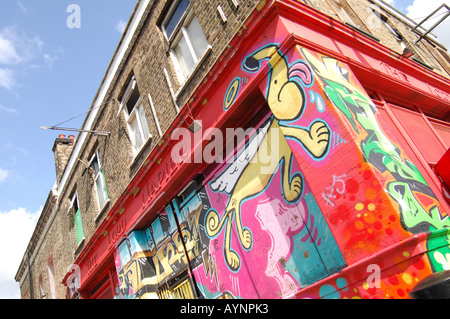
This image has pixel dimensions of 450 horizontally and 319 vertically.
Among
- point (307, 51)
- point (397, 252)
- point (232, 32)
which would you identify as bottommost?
point (397, 252)

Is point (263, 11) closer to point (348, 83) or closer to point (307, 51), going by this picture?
point (307, 51)

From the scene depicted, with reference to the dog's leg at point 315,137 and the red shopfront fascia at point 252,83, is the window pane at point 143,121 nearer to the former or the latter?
the red shopfront fascia at point 252,83

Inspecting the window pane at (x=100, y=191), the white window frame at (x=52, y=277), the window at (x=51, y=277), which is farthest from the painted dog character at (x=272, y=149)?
the window at (x=51, y=277)

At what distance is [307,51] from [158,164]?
357 cm

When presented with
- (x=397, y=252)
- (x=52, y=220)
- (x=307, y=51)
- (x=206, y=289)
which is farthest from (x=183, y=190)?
(x=52, y=220)

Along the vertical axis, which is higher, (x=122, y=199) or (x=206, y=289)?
(x=122, y=199)

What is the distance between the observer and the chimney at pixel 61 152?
40.5 feet

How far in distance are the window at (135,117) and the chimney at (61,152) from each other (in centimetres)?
529

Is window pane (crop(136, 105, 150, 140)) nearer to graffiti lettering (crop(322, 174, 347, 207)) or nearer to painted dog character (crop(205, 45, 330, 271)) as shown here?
painted dog character (crop(205, 45, 330, 271))

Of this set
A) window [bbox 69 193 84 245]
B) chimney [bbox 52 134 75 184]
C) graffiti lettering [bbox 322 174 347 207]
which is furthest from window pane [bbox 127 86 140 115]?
graffiti lettering [bbox 322 174 347 207]

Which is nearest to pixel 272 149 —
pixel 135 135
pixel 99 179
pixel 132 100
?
pixel 135 135
